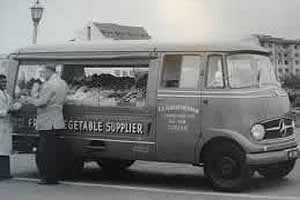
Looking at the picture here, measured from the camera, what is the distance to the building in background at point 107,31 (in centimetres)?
2077

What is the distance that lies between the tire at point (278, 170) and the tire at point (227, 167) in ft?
2.17

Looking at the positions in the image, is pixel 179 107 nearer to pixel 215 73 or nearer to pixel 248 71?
pixel 215 73

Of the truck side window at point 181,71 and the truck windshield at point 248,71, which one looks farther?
the truck side window at point 181,71

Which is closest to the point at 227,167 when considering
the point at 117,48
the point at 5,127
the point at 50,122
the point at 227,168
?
the point at 227,168

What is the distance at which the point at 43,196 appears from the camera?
33.4ft

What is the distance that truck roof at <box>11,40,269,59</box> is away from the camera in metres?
10.6

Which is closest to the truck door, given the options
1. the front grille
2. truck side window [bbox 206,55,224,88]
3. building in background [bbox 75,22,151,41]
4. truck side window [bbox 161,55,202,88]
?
truck side window [bbox 161,55,202,88]

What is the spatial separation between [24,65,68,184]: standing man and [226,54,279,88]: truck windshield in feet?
8.27

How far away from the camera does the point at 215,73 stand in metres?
10.6

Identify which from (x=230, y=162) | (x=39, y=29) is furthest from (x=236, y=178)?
(x=39, y=29)

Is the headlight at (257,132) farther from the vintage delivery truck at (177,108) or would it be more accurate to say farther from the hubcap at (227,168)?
the hubcap at (227,168)

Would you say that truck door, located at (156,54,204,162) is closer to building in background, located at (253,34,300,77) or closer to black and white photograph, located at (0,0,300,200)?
black and white photograph, located at (0,0,300,200)

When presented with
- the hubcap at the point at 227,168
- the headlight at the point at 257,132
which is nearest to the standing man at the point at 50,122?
the hubcap at the point at 227,168

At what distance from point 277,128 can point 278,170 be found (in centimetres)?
111
